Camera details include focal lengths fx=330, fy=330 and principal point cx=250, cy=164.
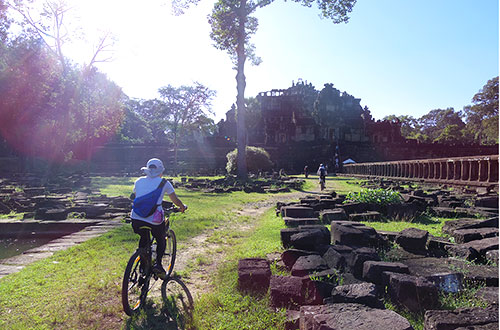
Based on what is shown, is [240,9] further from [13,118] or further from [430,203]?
[13,118]

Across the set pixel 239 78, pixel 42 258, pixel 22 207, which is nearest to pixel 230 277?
pixel 42 258

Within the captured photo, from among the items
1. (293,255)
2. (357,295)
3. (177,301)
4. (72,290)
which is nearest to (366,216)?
(293,255)

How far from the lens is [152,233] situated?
345cm

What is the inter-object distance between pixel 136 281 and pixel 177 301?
0.45 meters

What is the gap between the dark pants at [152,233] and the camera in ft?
11.0

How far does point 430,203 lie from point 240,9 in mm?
16080

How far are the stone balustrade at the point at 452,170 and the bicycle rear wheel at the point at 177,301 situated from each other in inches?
374

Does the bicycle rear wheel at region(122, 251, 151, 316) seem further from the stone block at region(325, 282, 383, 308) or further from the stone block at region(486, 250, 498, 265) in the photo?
the stone block at region(486, 250, 498, 265)

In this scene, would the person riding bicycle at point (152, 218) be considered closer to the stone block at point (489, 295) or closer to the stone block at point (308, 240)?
the stone block at point (308, 240)

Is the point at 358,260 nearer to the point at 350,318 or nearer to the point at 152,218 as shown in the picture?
the point at 350,318

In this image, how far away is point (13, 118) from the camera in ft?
84.2

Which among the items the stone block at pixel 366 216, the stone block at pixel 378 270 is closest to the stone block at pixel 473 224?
the stone block at pixel 366 216

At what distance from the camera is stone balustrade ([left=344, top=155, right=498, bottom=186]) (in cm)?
968

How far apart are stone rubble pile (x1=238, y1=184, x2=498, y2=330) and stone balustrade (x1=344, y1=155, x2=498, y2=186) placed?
19.1ft
